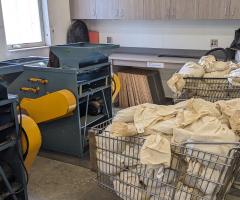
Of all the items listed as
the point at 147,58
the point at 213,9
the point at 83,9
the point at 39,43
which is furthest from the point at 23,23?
the point at 213,9

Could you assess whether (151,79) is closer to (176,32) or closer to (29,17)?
(176,32)

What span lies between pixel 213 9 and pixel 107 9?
1700 mm

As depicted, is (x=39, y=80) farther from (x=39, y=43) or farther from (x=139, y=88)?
(x=39, y=43)

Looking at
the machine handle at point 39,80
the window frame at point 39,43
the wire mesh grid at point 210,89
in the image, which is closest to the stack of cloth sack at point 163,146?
the wire mesh grid at point 210,89

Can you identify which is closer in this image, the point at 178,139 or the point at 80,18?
the point at 178,139

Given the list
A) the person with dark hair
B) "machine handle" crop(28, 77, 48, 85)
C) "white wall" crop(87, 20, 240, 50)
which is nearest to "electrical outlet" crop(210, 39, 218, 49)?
"white wall" crop(87, 20, 240, 50)

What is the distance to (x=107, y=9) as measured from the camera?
4.68 metres

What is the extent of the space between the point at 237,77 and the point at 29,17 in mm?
3668

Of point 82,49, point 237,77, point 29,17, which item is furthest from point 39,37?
point 237,77

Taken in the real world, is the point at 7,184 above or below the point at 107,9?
below

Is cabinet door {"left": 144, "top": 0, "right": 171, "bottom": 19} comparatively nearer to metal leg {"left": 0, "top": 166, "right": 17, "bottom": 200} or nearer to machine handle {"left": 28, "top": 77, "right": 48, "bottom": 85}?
machine handle {"left": 28, "top": 77, "right": 48, "bottom": 85}

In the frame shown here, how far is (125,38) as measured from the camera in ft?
16.3

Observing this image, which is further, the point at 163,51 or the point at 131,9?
the point at 163,51

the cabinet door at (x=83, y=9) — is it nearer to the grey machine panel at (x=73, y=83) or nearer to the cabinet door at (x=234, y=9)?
the grey machine panel at (x=73, y=83)
